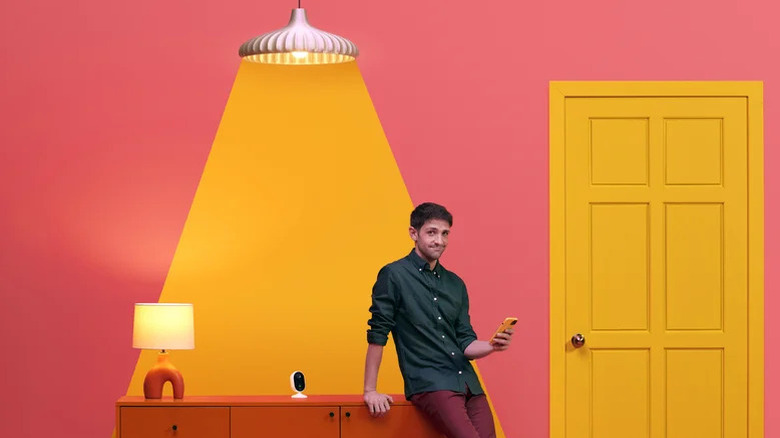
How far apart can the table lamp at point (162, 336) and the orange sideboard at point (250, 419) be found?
0.12 metres

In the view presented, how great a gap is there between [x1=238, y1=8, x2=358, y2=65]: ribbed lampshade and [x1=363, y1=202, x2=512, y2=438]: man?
862 mm

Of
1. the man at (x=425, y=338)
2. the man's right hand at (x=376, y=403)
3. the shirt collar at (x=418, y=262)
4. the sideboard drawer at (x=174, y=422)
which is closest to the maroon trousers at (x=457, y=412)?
the man at (x=425, y=338)

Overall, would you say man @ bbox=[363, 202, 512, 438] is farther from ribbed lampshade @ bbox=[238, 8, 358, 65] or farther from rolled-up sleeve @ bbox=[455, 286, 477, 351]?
ribbed lampshade @ bbox=[238, 8, 358, 65]

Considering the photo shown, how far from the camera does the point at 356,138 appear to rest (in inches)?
218

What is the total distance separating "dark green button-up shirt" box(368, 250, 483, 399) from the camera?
4.63 m

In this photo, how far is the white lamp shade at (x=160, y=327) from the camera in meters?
4.89

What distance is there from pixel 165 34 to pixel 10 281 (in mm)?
1456

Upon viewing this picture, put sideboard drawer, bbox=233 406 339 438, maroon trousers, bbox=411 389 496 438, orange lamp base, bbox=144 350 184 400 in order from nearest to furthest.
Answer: maroon trousers, bbox=411 389 496 438
sideboard drawer, bbox=233 406 339 438
orange lamp base, bbox=144 350 184 400

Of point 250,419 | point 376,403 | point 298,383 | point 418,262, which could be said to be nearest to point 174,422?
point 250,419

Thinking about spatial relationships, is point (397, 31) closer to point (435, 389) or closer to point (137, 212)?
point (137, 212)

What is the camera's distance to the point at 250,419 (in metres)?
4.73

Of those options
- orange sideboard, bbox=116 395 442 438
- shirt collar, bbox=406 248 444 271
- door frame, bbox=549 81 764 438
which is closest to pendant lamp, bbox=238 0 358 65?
shirt collar, bbox=406 248 444 271

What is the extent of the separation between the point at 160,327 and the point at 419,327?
1172 millimetres

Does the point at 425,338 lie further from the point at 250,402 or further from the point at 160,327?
the point at 160,327
